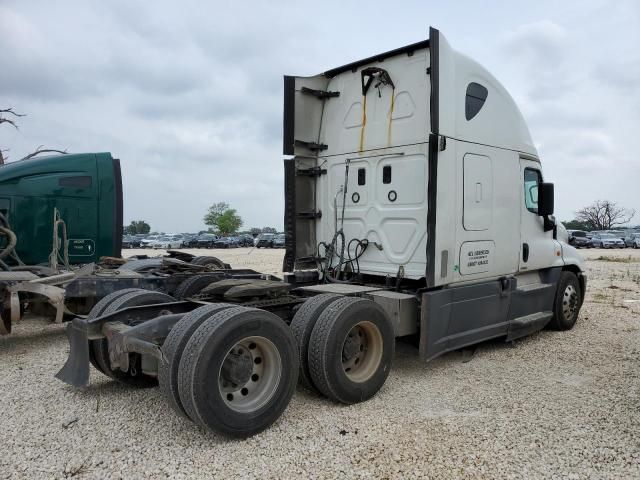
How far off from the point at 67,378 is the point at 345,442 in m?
2.37

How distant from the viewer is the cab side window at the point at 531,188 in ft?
22.3

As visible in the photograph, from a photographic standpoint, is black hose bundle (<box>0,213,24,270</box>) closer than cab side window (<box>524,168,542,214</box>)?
No

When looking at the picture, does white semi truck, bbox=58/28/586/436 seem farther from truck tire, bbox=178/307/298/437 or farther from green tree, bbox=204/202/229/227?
green tree, bbox=204/202/229/227

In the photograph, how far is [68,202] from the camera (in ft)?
26.9

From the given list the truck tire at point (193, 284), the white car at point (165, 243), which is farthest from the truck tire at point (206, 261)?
the white car at point (165, 243)

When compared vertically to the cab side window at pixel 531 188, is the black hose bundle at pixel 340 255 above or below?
below

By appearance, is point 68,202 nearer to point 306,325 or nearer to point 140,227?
point 306,325

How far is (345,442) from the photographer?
3732 millimetres

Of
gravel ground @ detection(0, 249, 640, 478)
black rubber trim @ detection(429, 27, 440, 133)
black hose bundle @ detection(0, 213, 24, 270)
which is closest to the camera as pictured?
gravel ground @ detection(0, 249, 640, 478)

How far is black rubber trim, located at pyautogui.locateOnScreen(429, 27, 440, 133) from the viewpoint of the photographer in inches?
199

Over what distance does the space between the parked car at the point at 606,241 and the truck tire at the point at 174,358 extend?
4419 centimetres

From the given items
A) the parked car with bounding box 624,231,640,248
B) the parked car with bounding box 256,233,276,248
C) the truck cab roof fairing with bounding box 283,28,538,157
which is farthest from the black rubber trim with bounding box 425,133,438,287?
the parked car with bounding box 624,231,640,248

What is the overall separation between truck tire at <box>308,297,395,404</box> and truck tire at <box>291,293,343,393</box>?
0.19ft

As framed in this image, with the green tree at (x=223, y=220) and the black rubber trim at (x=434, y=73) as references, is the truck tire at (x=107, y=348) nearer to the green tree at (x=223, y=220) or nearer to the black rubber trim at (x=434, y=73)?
the black rubber trim at (x=434, y=73)
